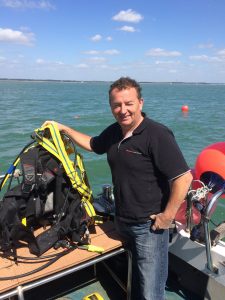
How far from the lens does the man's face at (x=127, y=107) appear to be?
2.38 m

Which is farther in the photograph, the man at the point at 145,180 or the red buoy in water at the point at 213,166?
the red buoy in water at the point at 213,166

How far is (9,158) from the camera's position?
11164mm

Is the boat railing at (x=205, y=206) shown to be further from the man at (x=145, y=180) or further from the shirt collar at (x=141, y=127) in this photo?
the shirt collar at (x=141, y=127)

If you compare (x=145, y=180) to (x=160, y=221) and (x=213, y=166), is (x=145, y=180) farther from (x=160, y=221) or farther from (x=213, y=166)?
(x=213, y=166)

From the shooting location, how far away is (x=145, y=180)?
2387 millimetres

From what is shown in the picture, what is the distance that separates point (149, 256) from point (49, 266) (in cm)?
73

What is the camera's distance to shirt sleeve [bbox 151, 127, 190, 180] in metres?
2.25

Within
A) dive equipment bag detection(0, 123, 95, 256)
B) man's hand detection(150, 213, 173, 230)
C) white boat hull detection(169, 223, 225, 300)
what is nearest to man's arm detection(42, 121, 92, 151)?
dive equipment bag detection(0, 123, 95, 256)

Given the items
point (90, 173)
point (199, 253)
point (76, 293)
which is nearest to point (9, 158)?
point (90, 173)

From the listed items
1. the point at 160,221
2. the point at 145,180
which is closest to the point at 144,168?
the point at 145,180

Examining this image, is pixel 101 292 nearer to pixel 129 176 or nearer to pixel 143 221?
pixel 143 221

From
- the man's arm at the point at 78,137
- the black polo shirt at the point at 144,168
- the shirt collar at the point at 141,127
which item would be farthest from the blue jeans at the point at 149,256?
the man's arm at the point at 78,137

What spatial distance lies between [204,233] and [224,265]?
1.44 feet

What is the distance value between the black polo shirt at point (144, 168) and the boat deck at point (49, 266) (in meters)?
0.34
